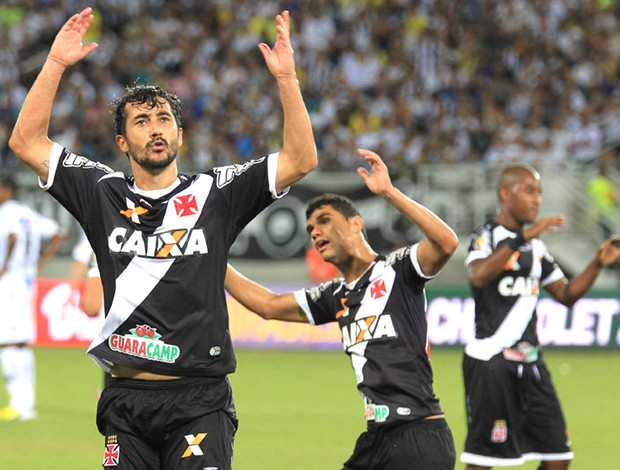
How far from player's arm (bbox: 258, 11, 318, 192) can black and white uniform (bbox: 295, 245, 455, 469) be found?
1080 millimetres

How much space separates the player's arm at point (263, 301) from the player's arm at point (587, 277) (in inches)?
87.7

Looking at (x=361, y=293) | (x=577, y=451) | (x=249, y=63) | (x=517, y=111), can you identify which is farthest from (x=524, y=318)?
(x=249, y=63)

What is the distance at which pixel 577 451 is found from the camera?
11359 millimetres

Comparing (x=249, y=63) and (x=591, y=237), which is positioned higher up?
(x=249, y=63)

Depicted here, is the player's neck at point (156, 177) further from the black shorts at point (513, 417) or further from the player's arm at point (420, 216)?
the black shorts at point (513, 417)

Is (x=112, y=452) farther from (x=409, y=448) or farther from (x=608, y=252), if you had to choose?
(x=608, y=252)

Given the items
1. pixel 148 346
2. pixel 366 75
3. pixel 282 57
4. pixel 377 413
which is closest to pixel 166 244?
pixel 148 346

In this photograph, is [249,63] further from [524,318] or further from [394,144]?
[524,318]

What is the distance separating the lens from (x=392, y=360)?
6480 mm

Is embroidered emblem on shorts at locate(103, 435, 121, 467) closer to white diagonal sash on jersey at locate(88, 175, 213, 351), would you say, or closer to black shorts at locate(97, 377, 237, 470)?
black shorts at locate(97, 377, 237, 470)

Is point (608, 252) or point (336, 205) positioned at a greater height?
point (336, 205)

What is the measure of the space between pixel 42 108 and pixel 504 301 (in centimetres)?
391

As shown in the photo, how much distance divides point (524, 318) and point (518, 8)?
16.8 metres

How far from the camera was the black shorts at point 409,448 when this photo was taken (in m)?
6.33
